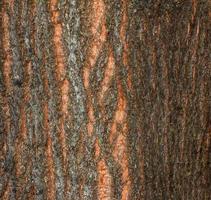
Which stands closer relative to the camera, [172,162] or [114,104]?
[114,104]

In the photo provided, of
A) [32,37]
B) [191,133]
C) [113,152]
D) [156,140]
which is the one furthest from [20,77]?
[191,133]

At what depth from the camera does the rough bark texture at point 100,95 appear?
1608mm

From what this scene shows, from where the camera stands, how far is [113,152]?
66.2 inches

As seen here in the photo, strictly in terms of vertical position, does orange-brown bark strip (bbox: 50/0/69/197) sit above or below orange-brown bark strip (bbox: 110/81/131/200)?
above

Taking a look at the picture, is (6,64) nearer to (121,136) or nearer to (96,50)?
(96,50)

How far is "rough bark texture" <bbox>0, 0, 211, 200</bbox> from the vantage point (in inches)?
63.3

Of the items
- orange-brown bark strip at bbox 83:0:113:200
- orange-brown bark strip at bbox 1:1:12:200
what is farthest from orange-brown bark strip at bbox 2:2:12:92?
orange-brown bark strip at bbox 83:0:113:200

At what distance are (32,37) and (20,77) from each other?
0.14m

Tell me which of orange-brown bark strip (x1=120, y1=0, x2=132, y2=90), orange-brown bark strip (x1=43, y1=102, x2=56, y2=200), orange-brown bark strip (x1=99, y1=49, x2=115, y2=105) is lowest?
orange-brown bark strip (x1=43, y1=102, x2=56, y2=200)

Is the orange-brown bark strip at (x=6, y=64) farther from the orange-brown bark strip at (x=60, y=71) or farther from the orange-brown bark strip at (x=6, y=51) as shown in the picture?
the orange-brown bark strip at (x=60, y=71)

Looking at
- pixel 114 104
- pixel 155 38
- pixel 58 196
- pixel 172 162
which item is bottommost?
pixel 58 196

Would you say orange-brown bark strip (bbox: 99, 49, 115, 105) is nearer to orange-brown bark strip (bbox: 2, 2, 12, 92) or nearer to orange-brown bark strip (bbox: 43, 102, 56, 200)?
orange-brown bark strip (bbox: 43, 102, 56, 200)

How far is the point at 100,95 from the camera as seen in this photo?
1640mm

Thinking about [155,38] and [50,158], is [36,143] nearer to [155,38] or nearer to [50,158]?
[50,158]
